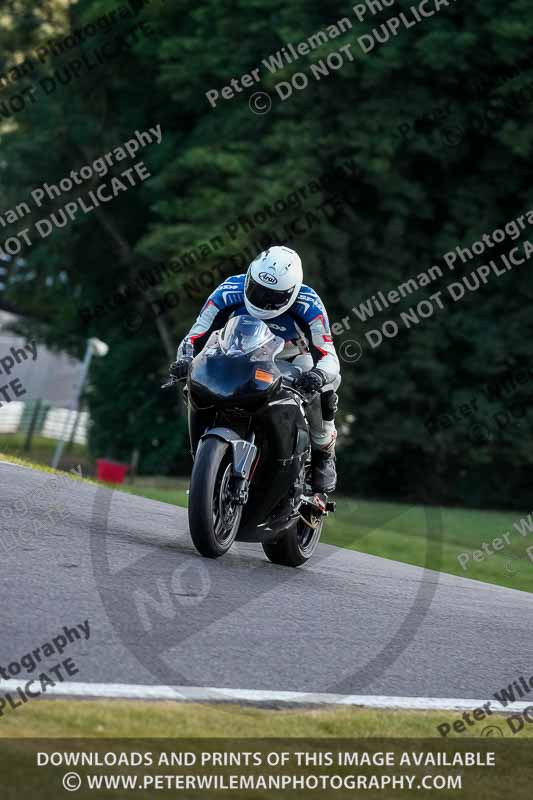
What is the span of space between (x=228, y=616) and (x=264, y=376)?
1776 mm

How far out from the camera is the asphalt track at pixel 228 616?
20.0 ft

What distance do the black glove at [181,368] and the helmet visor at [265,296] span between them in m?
0.59

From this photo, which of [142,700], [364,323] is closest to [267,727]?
[142,700]

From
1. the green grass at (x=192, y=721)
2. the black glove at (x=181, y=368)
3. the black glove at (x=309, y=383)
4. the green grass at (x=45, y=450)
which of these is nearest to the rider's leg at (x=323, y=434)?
the black glove at (x=309, y=383)

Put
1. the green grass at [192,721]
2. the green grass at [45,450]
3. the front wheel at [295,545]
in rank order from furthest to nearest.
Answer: the green grass at [45,450] < the front wheel at [295,545] < the green grass at [192,721]

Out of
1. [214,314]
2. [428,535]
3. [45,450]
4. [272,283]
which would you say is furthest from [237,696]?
[45,450]

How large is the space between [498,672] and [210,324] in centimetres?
314

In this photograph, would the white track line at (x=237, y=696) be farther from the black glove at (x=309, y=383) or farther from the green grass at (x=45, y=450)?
the green grass at (x=45, y=450)

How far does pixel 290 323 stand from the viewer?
912cm

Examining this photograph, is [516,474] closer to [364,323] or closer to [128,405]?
[364,323]

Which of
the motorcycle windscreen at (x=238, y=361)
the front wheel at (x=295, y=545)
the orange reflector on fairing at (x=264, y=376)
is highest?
the motorcycle windscreen at (x=238, y=361)

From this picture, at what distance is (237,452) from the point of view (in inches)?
323

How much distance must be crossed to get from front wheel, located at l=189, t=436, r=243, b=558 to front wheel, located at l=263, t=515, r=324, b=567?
79 cm

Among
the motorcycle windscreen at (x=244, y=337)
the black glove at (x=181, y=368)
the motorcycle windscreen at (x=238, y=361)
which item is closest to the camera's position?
the motorcycle windscreen at (x=238, y=361)
